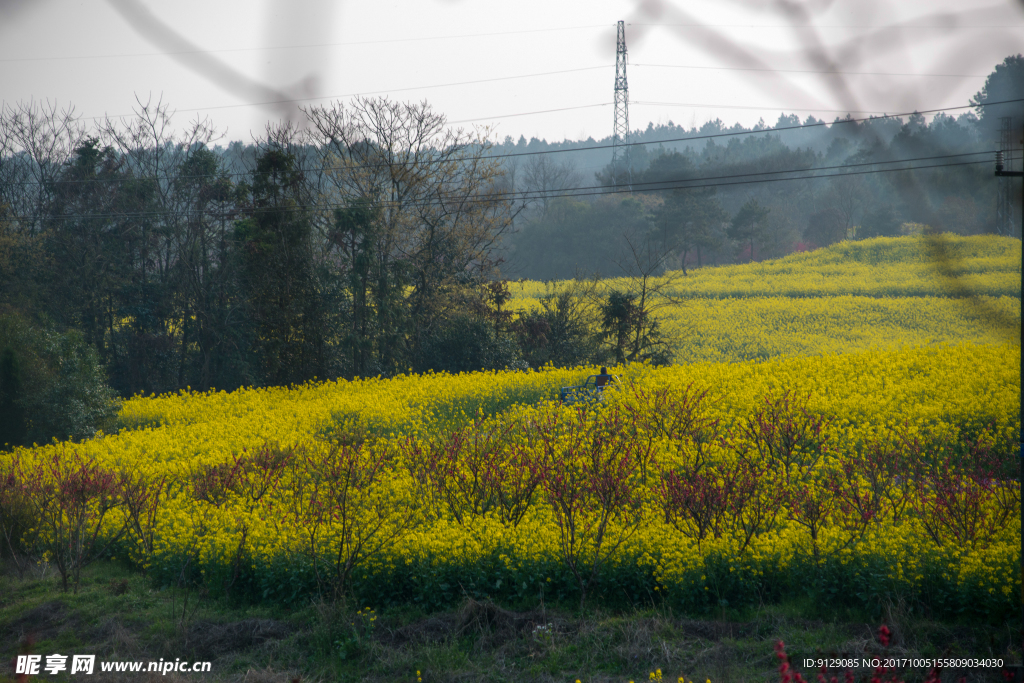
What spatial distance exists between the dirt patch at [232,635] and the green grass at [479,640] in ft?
0.03

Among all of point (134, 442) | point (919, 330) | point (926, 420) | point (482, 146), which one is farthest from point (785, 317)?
point (134, 442)

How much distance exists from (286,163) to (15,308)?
833cm

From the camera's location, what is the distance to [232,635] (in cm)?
538

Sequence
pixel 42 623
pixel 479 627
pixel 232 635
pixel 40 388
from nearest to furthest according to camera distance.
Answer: pixel 479 627, pixel 232 635, pixel 42 623, pixel 40 388

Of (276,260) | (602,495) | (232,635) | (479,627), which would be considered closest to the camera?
(479,627)

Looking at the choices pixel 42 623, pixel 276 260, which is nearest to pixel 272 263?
pixel 276 260

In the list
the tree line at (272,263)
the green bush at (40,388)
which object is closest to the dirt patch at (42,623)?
the green bush at (40,388)

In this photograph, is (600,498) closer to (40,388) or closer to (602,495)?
(602,495)

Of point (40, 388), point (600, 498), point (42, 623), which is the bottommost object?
point (42, 623)

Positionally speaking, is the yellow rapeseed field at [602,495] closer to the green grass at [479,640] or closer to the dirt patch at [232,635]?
the green grass at [479,640]

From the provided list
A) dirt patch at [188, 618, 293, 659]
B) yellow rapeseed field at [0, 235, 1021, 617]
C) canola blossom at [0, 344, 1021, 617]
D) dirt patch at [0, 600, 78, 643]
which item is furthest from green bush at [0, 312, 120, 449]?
dirt patch at [188, 618, 293, 659]

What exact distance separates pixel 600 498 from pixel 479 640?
90.9 inches

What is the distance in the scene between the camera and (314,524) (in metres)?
6.33

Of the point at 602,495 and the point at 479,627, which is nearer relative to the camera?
the point at 479,627
